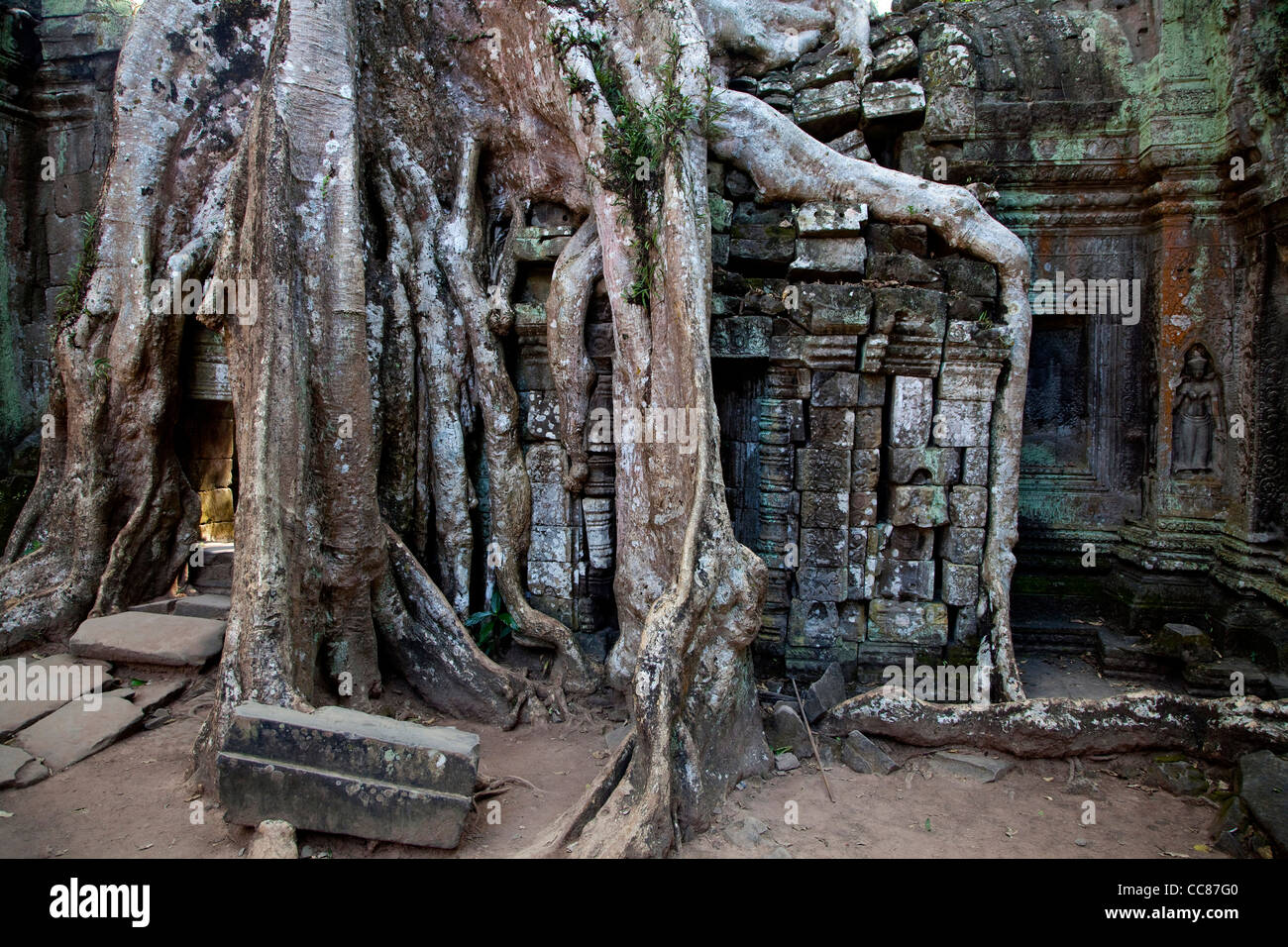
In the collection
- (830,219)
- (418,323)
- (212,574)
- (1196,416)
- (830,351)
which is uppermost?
(830,219)

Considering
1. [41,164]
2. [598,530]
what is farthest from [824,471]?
[41,164]

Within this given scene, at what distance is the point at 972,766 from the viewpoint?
3877 millimetres

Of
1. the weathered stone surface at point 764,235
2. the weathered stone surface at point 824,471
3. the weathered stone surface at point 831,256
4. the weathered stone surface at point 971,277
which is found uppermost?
the weathered stone surface at point 764,235

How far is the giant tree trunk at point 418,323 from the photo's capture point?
3.84 meters

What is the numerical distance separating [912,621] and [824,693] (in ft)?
2.73

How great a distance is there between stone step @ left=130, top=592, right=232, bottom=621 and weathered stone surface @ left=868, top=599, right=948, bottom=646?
4.11m

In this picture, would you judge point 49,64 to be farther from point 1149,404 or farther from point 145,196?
point 1149,404

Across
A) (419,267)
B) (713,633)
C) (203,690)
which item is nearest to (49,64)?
(419,267)

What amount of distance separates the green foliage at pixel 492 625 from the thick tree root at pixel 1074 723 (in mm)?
2044

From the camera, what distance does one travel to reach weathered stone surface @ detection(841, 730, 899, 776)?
388cm

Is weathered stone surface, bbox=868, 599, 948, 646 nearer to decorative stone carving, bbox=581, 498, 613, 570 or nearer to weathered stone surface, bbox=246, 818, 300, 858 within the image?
decorative stone carving, bbox=581, 498, 613, 570

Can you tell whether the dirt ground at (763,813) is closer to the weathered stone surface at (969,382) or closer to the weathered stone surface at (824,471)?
the weathered stone surface at (824,471)

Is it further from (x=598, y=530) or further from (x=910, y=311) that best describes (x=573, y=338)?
(x=910, y=311)

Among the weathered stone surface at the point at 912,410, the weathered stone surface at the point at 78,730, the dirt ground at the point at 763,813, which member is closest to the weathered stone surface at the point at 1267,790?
the dirt ground at the point at 763,813
